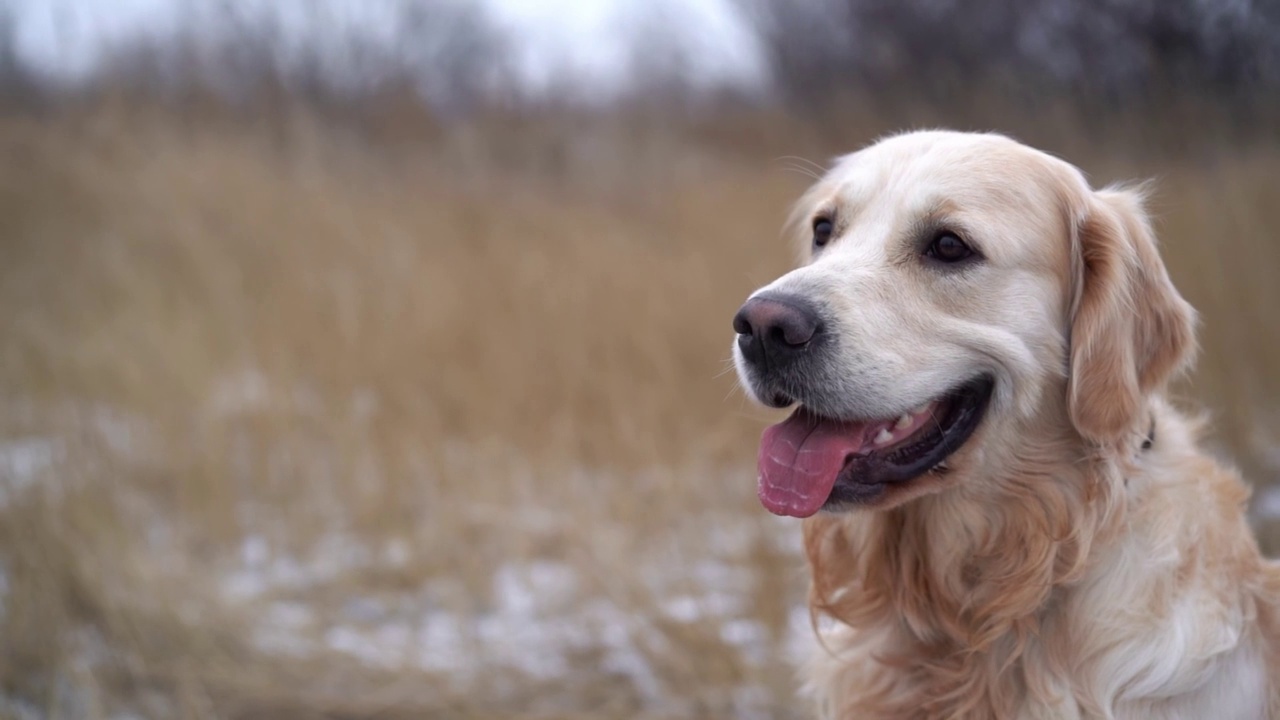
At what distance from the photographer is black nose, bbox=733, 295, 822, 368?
5.38ft

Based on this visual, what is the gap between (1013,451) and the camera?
176 cm

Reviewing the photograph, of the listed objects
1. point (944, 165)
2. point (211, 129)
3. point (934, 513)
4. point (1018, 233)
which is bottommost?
point (934, 513)

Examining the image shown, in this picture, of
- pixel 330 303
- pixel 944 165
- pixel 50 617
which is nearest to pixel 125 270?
pixel 330 303

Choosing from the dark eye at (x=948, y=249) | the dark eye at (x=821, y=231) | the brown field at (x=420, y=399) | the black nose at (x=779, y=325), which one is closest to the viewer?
the black nose at (x=779, y=325)

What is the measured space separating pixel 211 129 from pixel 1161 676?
22.5 ft

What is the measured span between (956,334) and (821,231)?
0.50 meters

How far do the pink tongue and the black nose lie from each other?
165 mm

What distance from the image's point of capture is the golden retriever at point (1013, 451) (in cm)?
164

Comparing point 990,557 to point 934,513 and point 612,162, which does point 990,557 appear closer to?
point 934,513

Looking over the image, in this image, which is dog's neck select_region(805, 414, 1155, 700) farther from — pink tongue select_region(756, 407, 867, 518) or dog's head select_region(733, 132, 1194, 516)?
pink tongue select_region(756, 407, 867, 518)

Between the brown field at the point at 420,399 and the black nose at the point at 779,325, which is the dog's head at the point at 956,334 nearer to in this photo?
the black nose at the point at 779,325

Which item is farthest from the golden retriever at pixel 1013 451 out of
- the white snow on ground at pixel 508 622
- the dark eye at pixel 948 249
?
the white snow on ground at pixel 508 622

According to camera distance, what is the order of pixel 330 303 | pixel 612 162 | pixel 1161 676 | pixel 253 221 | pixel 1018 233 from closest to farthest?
pixel 1161 676 < pixel 1018 233 < pixel 330 303 < pixel 253 221 < pixel 612 162

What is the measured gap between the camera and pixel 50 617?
2.77m
